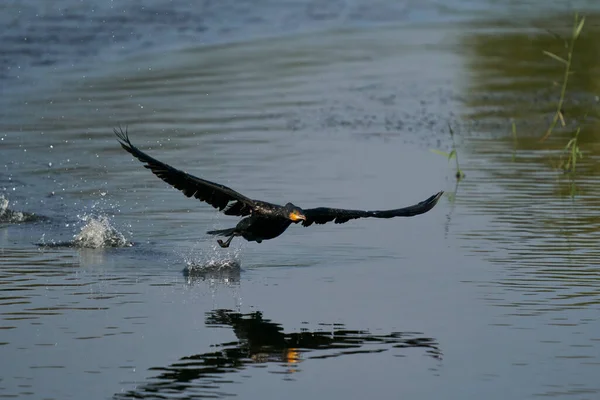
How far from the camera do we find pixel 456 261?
11141 mm

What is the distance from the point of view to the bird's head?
32.6 feet

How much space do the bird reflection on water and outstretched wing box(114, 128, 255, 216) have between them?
948 millimetres

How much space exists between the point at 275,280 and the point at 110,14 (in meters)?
16.6

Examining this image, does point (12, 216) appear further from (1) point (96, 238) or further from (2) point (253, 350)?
(2) point (253, 350)

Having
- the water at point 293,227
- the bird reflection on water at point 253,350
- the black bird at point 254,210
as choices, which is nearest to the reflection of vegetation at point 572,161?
the water at point 293,227

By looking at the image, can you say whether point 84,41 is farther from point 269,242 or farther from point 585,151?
point 269,242

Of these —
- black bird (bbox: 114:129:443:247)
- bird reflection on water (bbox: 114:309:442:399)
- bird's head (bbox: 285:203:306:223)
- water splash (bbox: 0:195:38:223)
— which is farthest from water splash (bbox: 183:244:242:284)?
water splash (bbox: 0:195:38:223)

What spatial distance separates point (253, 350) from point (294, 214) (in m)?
1.66

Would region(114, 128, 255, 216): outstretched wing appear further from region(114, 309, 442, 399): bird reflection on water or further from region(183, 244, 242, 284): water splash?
region(114, 309, 442, 399): bird reflection on water

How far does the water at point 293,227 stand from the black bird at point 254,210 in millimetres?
446

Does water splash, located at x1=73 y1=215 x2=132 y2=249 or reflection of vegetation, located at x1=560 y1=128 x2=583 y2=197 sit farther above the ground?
reflection of vegetation, located at x1=560 y1=128 x2=583 y2=197

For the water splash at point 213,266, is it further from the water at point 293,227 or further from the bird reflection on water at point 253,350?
the bird reflection on water at point 253,350

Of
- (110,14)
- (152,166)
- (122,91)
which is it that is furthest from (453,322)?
(110,14)

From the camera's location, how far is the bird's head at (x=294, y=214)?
994 centimetres
